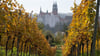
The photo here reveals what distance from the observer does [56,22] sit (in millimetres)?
121062

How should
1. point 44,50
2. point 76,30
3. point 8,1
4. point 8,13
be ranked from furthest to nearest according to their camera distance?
point 44,50 → point 76,30 → point 8,13 → point 8,1

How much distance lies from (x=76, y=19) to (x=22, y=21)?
3.76m

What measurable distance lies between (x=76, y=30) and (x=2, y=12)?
537 cm

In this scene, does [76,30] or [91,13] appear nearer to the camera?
[91,13]

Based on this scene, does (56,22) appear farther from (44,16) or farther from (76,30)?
(76,30)

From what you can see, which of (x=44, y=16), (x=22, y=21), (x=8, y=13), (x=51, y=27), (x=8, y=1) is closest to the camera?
(x=8, y=1)

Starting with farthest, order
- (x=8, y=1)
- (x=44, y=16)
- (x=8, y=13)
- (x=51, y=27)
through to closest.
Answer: (x=44, y=16)
(x=51, y=27)
(x=8, y=13)
(x=8, y=1)

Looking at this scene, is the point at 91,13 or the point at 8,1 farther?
the point at 91,13

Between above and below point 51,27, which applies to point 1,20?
above

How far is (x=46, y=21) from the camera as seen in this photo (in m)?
120

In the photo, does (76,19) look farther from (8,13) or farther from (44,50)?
(44,50)

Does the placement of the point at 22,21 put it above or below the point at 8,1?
below

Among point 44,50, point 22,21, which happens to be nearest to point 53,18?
point 44,50

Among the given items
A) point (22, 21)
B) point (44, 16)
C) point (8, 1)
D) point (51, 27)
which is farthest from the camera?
point (44, 16)
